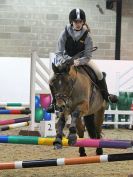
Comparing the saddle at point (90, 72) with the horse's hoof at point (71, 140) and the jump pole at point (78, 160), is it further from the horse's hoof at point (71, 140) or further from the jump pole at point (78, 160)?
the jump pole at point (78, 160)

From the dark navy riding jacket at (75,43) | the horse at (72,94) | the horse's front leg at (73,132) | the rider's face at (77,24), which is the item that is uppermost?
the rider's face at (77,24)

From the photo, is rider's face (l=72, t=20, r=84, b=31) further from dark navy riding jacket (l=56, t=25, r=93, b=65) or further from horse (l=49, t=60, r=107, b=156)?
horse (l=49, t=60, r=107, b=156)

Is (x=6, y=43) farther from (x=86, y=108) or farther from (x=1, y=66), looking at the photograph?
(x=86, y=108)

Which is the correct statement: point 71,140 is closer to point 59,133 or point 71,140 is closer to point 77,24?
point 59,133

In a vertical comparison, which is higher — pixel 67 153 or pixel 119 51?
pixel 119 51

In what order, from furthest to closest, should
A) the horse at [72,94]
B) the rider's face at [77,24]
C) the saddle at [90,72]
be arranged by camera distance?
the saddle at [90,72] < the rider's face at [77,24] < the horse at [72,94]

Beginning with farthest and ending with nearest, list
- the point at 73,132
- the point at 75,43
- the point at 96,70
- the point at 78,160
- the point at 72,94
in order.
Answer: the point at 96,70 < the point at 75,43 < the point at 72,94 < the point at 73,132 < the point at 78,160

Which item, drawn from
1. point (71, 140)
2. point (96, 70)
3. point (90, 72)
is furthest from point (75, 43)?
point (71, 140)

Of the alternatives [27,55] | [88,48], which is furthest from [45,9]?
[88,48]

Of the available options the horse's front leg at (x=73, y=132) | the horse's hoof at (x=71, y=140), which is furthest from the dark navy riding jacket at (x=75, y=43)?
the horse's hoof at (x=71, y=140)

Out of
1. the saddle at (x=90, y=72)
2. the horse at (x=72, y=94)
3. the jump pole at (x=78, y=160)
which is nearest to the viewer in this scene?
the jump pole at (x=78, y=160)

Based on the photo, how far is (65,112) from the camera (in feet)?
14.0

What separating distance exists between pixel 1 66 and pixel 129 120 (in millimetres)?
4882

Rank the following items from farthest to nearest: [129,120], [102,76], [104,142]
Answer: [129,120]
[102,76]
[104,142]
